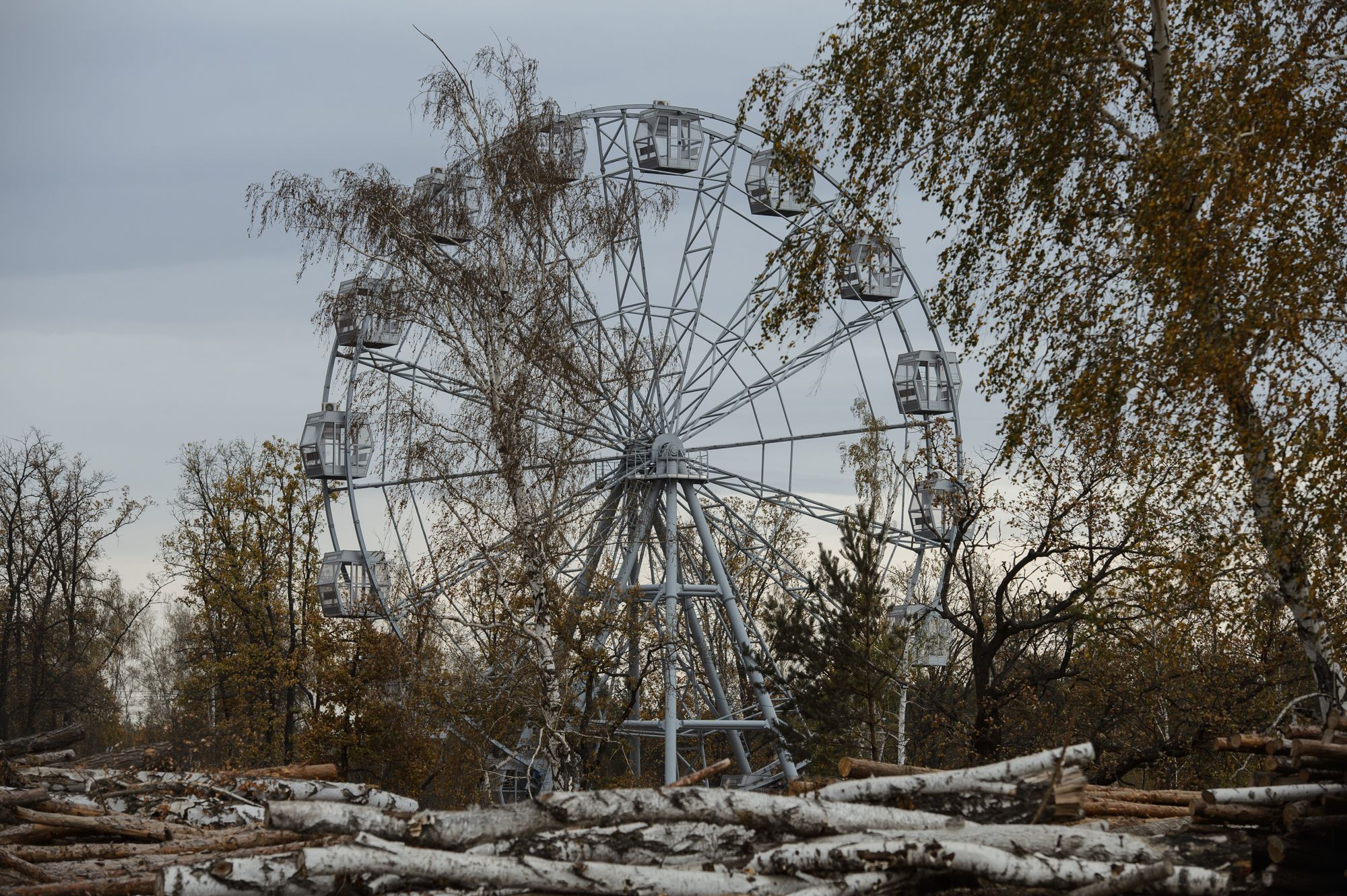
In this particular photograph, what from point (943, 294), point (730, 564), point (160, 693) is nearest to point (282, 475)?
point (730, 564)

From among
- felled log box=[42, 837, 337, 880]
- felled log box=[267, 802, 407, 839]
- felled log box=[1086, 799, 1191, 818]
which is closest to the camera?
felled log box=[267, 802, 407, 839]

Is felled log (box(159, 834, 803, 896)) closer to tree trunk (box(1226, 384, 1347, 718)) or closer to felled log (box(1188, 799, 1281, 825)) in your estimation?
felled log (box(1188, 799, 1281, 825))

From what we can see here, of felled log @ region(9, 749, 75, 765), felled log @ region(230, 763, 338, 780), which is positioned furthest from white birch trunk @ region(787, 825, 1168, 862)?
felled log @ region(9, 749, 75, 765)

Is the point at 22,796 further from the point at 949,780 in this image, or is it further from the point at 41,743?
the point at 949,780

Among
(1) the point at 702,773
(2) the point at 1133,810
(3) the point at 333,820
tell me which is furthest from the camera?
(2) the point at 1133,810

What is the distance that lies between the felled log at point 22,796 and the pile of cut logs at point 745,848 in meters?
1.00

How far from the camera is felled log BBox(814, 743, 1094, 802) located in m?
6.57

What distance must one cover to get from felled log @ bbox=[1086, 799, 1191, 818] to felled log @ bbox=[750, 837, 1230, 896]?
6.80 feet

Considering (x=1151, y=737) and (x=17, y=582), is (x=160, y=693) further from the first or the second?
(x=1151, y=737)

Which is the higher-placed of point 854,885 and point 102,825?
point 102,825

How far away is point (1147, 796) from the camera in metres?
8.51

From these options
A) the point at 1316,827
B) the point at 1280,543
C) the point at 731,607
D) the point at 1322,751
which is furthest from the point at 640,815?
the point at 731,607

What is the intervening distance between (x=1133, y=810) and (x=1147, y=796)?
0.51m

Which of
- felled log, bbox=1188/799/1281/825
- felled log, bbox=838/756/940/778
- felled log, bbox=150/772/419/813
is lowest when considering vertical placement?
felled log, bbox=1188/799/1281/825
